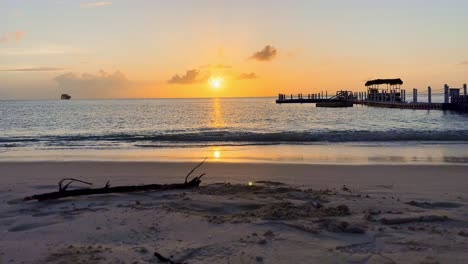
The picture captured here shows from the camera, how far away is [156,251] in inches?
175

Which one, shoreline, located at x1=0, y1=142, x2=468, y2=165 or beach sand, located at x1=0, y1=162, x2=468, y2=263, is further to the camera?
shoreline, located at x1=0, y1=142, x2=468, y2=165

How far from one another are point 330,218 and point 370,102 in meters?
58.2

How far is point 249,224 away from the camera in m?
5.32

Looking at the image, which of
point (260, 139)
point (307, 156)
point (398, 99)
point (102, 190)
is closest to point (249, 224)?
point (102, 190)

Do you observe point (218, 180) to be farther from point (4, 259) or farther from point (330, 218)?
point (4, 259)

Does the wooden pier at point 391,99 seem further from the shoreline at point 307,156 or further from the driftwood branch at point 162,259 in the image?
the driftwood branch at point 162,259

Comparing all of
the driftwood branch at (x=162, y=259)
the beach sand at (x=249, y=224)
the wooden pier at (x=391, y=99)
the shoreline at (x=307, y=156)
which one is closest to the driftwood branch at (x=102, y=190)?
the beach sand at (x=249, y=224)

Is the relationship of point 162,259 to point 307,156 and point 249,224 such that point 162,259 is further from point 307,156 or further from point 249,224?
point 307,156

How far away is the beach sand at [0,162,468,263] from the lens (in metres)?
4.36

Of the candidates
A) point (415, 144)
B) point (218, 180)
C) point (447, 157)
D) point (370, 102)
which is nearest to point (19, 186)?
point (218, 180)

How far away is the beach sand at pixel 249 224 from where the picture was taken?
4.36 m

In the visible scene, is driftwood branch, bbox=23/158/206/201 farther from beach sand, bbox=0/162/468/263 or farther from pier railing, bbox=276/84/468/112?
pier railing, bbox=276/84/468/112

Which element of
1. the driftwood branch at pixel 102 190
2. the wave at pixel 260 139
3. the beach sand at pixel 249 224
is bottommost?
the wave at pixel 260 139

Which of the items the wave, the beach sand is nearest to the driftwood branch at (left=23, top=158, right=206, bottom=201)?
the beach sand
